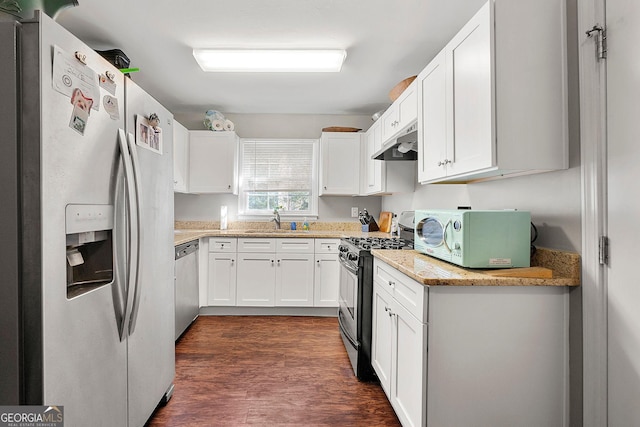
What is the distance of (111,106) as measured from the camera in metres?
1.32

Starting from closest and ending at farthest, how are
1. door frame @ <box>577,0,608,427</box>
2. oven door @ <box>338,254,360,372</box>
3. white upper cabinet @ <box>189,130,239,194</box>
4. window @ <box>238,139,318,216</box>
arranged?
door frame @ <box>577,0,608,427</box> → oven door @ <box>338,254,360,372</box> → white upper cabinet @ <box>189,130,239,194</box> → window @ <box>238,139,318,216</box>

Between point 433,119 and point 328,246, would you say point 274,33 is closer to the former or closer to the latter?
point 433,119

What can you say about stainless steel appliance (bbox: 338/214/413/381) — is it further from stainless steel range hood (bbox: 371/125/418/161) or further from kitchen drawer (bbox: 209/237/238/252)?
kitchen drawer (bbox: 209/237/238/252)

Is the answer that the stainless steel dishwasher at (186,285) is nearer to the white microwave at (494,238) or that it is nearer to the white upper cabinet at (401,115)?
the white upper cabinet at (401,115)

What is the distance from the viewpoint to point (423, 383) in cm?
133

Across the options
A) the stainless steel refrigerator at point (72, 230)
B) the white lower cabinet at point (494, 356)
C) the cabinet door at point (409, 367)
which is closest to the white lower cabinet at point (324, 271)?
the cabinet door at point (409, 367)

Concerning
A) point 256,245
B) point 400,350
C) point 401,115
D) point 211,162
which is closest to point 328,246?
point 256,245

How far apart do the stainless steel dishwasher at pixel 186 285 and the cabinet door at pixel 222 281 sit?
0.54 ft

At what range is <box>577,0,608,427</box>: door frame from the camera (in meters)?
1.23

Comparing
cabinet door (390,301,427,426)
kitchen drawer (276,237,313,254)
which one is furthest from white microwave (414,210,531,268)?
kitchen drawer (276,237,313,254)

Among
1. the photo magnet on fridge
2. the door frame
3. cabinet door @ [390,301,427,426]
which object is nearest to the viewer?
the photo magnet on fridge

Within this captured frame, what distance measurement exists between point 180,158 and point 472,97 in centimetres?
307

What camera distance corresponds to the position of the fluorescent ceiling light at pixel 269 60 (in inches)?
96.4

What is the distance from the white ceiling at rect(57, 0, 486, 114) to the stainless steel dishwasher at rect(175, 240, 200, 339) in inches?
64.8
